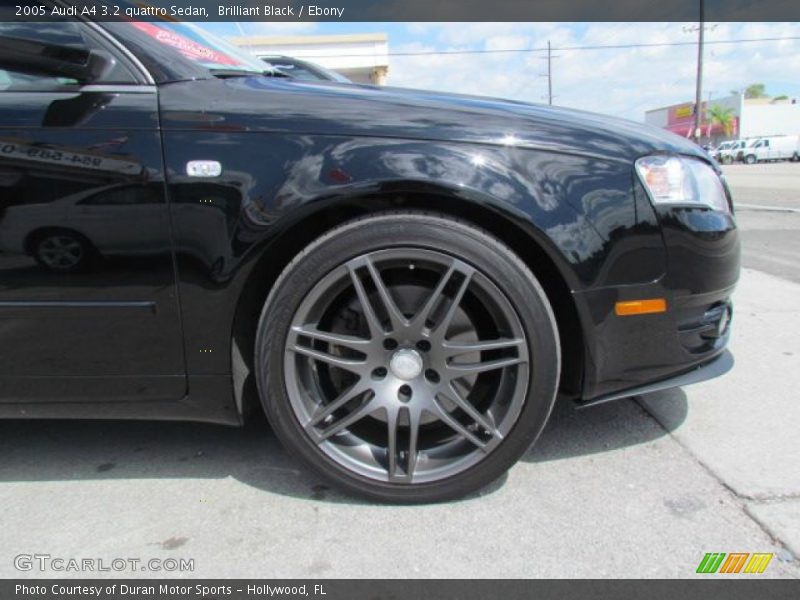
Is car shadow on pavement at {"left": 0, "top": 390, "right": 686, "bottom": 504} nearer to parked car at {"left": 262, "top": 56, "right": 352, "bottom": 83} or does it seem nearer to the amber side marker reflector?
the amber side marker reflector

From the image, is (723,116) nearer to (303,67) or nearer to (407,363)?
(303,67)

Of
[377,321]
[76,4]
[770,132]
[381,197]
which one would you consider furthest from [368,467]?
[770,132]

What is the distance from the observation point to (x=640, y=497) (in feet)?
6.78

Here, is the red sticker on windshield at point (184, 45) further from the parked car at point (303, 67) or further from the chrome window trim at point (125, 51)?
the parked car at point (303, 67)

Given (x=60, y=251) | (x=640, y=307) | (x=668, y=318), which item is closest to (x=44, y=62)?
(x=60, y=251)

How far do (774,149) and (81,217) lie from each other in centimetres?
5513

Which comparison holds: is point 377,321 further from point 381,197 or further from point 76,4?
point 76,4

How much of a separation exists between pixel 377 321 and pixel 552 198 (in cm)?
70

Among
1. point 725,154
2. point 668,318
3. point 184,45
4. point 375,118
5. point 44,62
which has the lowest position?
point 725,154

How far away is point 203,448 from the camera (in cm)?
251

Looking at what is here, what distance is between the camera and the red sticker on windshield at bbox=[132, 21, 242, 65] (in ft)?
6.89

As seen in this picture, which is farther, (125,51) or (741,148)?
(741,148)
